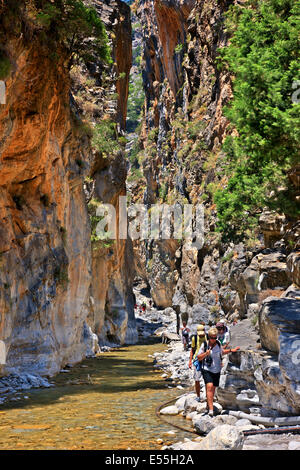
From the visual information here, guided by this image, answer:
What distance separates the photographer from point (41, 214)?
53.7 feet

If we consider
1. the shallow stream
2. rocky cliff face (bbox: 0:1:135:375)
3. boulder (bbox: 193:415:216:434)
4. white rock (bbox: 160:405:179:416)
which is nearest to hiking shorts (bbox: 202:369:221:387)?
boulder (bbox: 193:415:216:434)

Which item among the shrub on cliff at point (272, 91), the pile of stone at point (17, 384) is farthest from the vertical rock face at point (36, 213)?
the shrub on cliff at point (272, 91)

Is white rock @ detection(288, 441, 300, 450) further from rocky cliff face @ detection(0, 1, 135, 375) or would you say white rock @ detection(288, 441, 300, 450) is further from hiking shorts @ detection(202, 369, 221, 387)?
rocky cliff face @ detection(0, 1, 135, 375)

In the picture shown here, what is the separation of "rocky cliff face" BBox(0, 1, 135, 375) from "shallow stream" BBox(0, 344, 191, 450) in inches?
80.9

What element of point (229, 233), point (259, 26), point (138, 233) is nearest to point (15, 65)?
point (259, 26)

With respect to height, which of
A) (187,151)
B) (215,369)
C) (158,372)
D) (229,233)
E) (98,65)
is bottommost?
(158,372)

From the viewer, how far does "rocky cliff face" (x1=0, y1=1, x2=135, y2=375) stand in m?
13.5

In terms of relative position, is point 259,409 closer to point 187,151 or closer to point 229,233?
point 229,233

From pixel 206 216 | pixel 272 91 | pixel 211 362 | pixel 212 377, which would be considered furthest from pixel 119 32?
pixel 212 377

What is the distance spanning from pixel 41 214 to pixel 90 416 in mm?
8634

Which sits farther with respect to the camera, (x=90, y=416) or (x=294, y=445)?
(x=90, y=416)

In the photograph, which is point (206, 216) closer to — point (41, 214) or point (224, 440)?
point (41, 214)

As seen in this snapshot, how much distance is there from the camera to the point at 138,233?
59.8m
